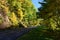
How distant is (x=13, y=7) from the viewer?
50.5 meters

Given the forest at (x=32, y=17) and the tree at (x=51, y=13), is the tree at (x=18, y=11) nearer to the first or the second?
the forest at (x=32, y=17)

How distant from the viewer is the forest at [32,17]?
57.7ft

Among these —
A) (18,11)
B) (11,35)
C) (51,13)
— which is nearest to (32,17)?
(18,11)

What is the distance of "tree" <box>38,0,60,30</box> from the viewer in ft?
55.9

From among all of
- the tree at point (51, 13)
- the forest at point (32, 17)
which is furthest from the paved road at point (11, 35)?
the tree at point (51, 13)

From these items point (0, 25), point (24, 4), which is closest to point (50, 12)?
point (0, 25)

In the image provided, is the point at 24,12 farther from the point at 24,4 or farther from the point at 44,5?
the point at 44,5

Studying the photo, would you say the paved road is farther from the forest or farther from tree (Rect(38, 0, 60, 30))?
tree (Rect(38, 0, 60, 30))

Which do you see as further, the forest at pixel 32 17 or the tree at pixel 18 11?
the tree at pixel 18 11

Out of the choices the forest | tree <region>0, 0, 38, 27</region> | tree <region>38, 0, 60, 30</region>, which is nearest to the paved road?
the forest

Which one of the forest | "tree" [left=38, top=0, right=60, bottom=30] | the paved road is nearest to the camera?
"tree" [left=38, top=0, right=60, bottom=30]

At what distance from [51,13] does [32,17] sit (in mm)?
43530

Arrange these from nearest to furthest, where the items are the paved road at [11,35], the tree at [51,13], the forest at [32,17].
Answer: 1. the tree at [51,13]
2. the forest at [32,17]
3. the paved road at [11,35]

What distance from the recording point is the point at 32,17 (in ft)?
201
